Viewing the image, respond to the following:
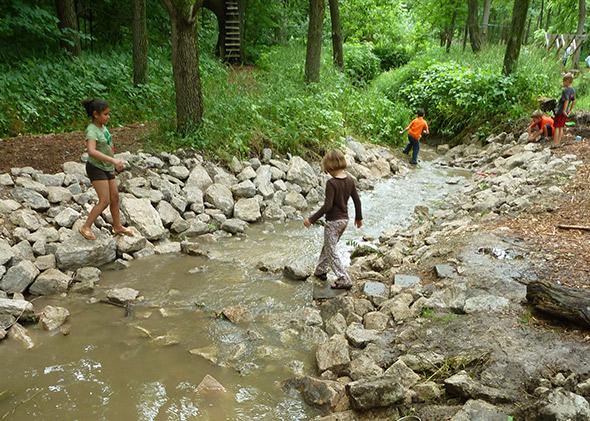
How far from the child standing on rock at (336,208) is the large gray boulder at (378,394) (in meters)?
2.19

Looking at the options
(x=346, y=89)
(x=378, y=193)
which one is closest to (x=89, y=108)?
(x=378, y=193)

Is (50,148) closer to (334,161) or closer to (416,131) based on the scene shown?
(334,161)

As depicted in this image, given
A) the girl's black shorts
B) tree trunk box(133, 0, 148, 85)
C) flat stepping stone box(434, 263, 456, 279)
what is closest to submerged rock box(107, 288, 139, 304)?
the girl's black shorts

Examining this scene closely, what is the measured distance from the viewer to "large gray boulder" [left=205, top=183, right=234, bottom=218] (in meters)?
8.20

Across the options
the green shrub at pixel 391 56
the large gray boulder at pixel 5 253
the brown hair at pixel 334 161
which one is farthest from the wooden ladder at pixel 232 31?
the brown hair at pixel 334 161

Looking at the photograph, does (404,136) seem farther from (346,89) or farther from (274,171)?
(274,171)

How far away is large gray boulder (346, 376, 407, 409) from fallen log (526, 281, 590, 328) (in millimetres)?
1582

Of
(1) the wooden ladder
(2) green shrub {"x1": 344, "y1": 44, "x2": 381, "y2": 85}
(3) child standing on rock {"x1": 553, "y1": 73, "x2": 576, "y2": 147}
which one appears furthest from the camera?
(2) green shrub {"x1": 344, "y1": 44, "x2": 381, "y2": 85}

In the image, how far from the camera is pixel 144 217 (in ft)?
23.5

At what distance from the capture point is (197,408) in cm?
363

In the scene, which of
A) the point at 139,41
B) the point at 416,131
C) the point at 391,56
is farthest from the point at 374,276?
the point at 391,56

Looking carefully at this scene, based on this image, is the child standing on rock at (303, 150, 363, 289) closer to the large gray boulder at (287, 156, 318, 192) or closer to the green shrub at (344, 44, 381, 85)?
the large gray boulder at (287, 156, 318, 192)

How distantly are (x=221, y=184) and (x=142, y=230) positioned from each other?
2.00 meters

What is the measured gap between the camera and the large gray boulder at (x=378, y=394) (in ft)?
10.9
